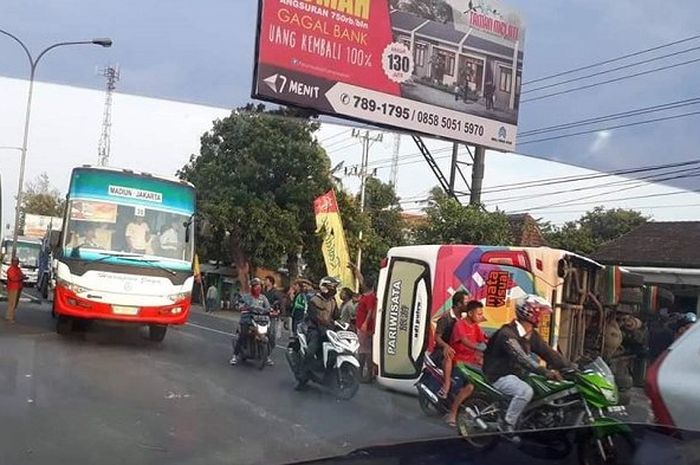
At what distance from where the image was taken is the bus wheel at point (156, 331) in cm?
407

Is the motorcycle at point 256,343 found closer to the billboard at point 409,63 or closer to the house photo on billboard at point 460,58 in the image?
the billboard at point 409,63

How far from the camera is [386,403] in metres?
4.80

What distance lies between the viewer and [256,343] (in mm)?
4484

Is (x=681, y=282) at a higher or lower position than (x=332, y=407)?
higher

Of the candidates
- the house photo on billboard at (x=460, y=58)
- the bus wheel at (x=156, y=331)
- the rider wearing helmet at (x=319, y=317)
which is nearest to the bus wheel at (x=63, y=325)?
the bus wheel at (x=156, y=331)

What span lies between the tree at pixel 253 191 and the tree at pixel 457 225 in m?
1.73

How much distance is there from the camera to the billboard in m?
7.05

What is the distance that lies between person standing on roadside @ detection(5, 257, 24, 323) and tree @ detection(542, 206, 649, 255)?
3374 millimetres

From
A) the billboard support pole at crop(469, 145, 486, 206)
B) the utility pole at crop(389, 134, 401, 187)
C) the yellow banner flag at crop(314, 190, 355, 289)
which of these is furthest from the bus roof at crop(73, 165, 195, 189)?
the billboard support pole at crop(469, 145, 486, 206)

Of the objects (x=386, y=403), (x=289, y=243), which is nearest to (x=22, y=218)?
(x=289, y=243)

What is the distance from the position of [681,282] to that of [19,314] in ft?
12.6

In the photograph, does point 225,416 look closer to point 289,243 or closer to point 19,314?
point 289,243

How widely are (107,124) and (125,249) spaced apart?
1.96ft

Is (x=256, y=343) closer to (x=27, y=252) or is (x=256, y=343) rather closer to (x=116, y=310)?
(x=116, y=310)
